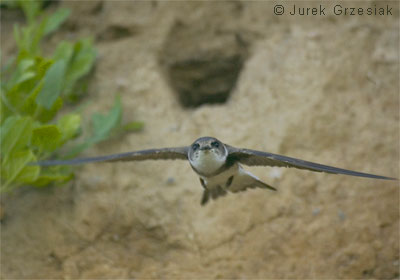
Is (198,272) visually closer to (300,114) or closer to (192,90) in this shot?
(300,114)

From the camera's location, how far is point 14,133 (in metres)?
2.70

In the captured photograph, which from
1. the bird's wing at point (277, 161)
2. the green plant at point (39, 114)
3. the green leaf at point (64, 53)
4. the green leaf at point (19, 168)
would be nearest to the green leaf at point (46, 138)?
the green plant at point (39, 114)

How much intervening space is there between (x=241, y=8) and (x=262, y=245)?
168 cm

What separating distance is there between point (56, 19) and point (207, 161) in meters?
1.64

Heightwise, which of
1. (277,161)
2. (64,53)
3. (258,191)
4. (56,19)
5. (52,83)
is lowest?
(277,161)

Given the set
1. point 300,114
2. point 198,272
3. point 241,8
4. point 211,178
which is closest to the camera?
point 211,178

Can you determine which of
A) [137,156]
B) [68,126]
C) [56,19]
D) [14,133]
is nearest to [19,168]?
[14,133]

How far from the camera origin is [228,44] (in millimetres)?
3770

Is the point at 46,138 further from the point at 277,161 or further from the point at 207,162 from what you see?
the point at 277,161

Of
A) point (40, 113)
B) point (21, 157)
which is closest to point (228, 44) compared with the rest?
point (40, 113)

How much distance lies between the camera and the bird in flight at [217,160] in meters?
2.41

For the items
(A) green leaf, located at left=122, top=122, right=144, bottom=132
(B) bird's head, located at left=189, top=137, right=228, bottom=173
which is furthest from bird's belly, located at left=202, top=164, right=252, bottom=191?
(A) green leaf, located at left=122, top=122, right=144, bottom=132

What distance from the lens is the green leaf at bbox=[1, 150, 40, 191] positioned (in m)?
2.71

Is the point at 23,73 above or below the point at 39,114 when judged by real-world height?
above
